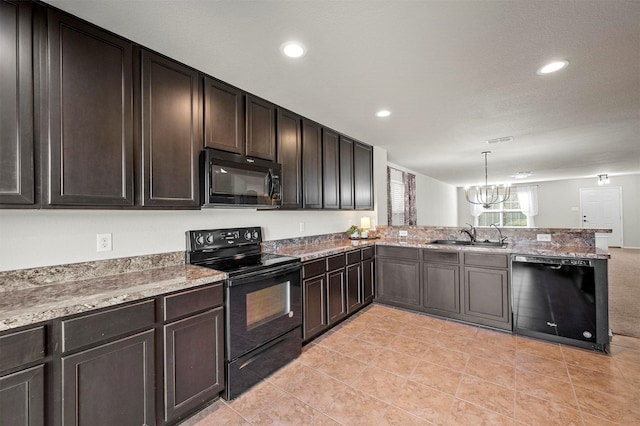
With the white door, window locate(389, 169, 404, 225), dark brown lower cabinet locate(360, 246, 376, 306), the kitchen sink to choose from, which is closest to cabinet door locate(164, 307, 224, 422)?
dark brown lower cabinet locate(360, 246, 376, 306)

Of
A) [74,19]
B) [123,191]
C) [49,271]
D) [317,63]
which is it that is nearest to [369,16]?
[317,63]

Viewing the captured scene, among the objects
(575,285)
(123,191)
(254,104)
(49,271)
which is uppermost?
(254,104)

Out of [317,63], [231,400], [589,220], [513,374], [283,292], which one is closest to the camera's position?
[231,400]

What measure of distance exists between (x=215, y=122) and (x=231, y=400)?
2.05 metres

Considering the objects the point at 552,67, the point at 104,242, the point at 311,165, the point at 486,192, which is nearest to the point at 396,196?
the point at 486,192

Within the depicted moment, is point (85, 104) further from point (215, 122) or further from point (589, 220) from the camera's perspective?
point (589, 220)

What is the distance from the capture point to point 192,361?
170cm

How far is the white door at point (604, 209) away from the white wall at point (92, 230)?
1071 cm

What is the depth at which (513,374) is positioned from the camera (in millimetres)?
2158

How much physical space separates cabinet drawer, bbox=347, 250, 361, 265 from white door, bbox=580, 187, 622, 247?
940 cm

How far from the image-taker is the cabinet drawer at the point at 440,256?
3.15 m

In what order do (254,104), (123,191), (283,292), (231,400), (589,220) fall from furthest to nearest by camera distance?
(589,220), (254,104), (283,292), (231,400), (123,191)

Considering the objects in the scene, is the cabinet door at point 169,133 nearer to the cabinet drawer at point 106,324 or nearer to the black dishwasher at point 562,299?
the cabinet drawer at point 106,324

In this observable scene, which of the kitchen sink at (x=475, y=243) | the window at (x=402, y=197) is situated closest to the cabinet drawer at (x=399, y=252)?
the kitchen sink at (x=475, y=243)
